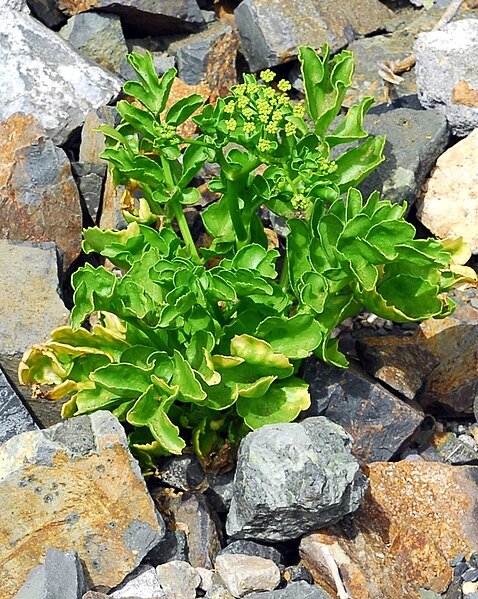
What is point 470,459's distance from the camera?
147 inches

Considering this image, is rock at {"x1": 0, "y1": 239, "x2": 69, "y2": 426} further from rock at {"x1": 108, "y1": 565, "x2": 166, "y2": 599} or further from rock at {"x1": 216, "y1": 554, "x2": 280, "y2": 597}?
rock at {"x1": 216, "y1": 554, "x2": 280, "y2": 597}

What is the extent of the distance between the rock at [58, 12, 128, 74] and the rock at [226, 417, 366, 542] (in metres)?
2.52

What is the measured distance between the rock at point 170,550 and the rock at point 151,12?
2811mm

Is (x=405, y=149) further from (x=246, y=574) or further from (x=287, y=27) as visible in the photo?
(x=246, y=574)

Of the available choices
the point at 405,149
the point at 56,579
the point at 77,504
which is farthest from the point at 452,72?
the point at 56,579

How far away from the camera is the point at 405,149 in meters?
4.16

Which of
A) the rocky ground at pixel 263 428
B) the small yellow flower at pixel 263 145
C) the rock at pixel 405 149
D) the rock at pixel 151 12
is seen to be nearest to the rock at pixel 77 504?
the rocky ground at pixel 263 428

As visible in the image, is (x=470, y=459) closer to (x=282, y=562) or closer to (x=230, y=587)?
(x=282, y=562)

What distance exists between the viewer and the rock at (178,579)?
9.98 feet

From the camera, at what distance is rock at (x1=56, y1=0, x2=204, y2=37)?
192 inches

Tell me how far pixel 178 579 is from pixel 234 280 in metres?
0.97

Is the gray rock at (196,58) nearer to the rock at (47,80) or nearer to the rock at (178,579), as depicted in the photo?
the rock at (47,80)

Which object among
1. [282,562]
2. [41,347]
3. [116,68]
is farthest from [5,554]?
[116,68]

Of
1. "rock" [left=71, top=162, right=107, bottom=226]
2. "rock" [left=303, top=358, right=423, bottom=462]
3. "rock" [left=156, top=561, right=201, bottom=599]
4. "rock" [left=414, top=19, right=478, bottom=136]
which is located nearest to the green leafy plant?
"rock" [left=303, top=358, right=423, bottom=462]
